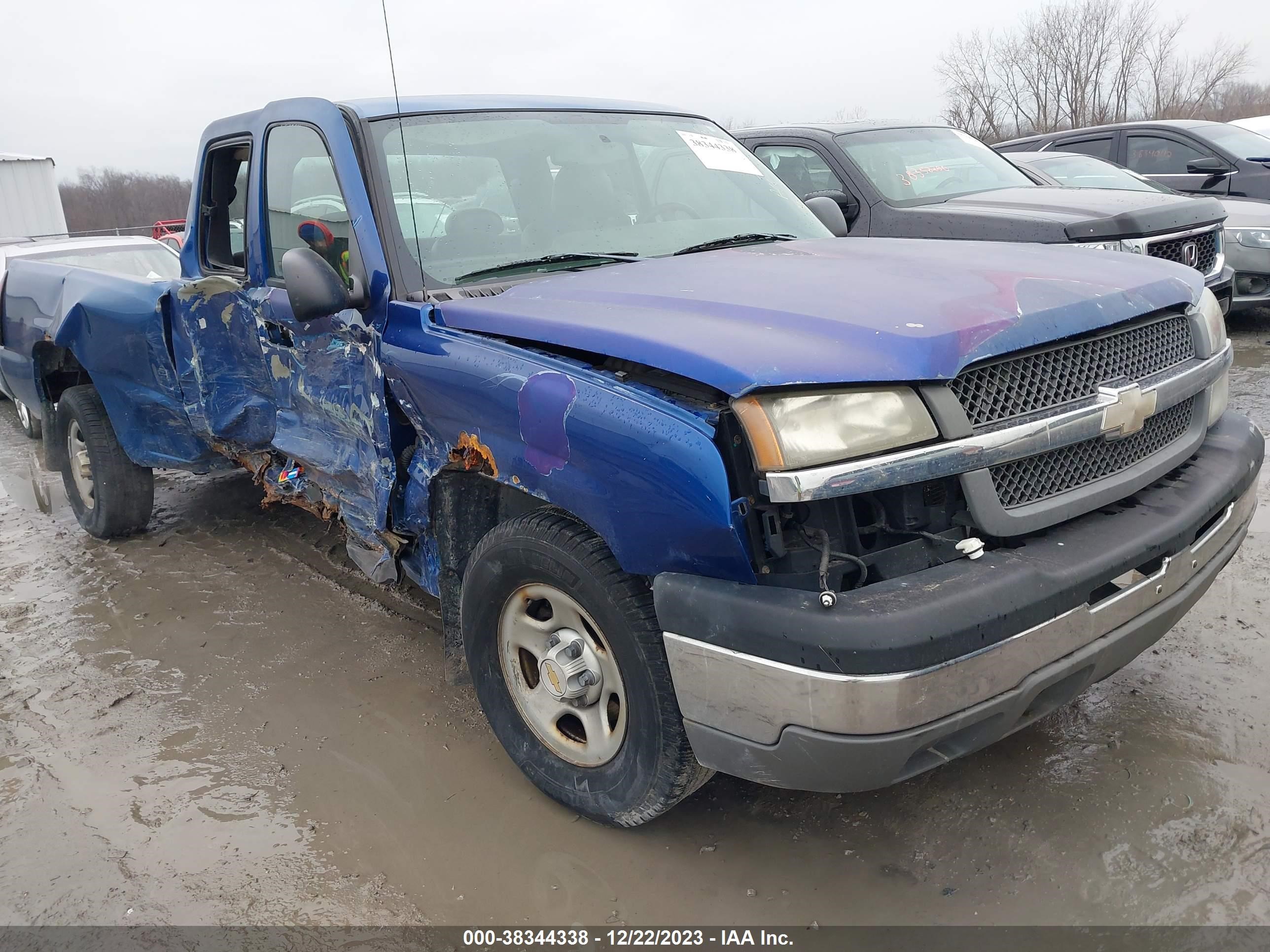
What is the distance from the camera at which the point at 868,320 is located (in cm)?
212

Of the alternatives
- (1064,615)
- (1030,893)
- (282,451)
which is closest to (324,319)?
(282,451)

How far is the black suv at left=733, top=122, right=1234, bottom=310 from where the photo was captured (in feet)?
18.2

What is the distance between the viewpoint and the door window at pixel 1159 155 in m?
8.85

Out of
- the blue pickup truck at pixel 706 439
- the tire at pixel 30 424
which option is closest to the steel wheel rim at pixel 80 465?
the blue pickup truck at pixel 706 439

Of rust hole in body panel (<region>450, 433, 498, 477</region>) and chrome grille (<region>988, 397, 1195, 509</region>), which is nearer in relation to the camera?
chrome grille (<region>988, 397, 1195, 509</region>)

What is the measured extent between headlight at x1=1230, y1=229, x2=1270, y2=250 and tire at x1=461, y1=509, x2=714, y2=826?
713cm

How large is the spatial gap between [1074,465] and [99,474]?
15.2 feet

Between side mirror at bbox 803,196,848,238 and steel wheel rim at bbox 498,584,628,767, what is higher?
side mirror at bbox 803,196,848,238

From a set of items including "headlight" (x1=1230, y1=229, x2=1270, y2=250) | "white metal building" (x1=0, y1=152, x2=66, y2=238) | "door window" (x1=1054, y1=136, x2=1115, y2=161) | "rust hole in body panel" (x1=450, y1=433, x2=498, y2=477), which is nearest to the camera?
"rust hole in body panel" (x1=450, y1=433, x2=498, y2=477)

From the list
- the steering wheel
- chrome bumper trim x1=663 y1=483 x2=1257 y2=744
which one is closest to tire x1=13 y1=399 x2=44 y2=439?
the steering wheel

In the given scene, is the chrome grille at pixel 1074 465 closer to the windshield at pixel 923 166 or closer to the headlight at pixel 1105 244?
the headlight at pixel 1105 244

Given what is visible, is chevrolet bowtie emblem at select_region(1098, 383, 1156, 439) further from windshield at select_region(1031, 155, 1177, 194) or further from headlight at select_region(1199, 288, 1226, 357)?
windshield at select_region(1031, 155, 1177, 194)

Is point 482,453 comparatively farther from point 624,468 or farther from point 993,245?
point 993,245

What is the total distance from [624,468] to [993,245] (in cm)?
156
